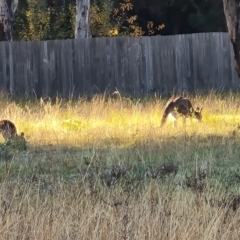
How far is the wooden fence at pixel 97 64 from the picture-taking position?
19.6 metres

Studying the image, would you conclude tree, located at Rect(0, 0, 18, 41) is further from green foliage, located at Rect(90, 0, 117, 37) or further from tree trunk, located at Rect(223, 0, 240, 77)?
tree trunk, located at Rect(223, 0, 240, 77)

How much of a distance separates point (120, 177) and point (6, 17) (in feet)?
42.4

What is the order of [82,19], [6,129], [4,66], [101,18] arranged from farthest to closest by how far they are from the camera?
[101,18], [82,19], [4,66], [6,129]

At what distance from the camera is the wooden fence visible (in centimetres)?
1959

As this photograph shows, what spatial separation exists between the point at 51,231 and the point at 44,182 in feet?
6.02

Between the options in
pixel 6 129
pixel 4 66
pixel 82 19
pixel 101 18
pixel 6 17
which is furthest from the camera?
pixel 101 18

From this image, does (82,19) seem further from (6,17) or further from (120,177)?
(120,177)

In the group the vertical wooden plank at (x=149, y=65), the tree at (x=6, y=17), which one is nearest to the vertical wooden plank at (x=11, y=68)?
the tree at (x=6, y=17)

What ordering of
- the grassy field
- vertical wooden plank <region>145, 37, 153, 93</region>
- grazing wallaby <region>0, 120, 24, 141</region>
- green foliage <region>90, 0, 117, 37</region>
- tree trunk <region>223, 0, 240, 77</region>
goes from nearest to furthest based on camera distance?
the grassy field
tree trunk <region>223, 0, 240, 77</region>
grazing wallaby <region>0, 120, 24, 141</region>
vertical wooden plank <region>145, 37, 153, 93</region>
green foliage <region>90, 0, 117, 37</region>

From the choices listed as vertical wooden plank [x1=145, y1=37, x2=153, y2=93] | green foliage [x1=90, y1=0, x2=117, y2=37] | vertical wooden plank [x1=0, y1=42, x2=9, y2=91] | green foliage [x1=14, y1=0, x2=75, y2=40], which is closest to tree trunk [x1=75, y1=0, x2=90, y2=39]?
vertical wooden plank [x1=145, y1=37, x2=153, y2=93]

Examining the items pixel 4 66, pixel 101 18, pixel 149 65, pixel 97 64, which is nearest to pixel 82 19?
pixel 97 64

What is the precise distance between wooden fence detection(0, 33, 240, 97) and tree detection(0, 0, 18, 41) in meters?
1.13

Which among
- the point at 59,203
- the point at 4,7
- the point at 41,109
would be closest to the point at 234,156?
the point at 59,203

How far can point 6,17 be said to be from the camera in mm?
20266
